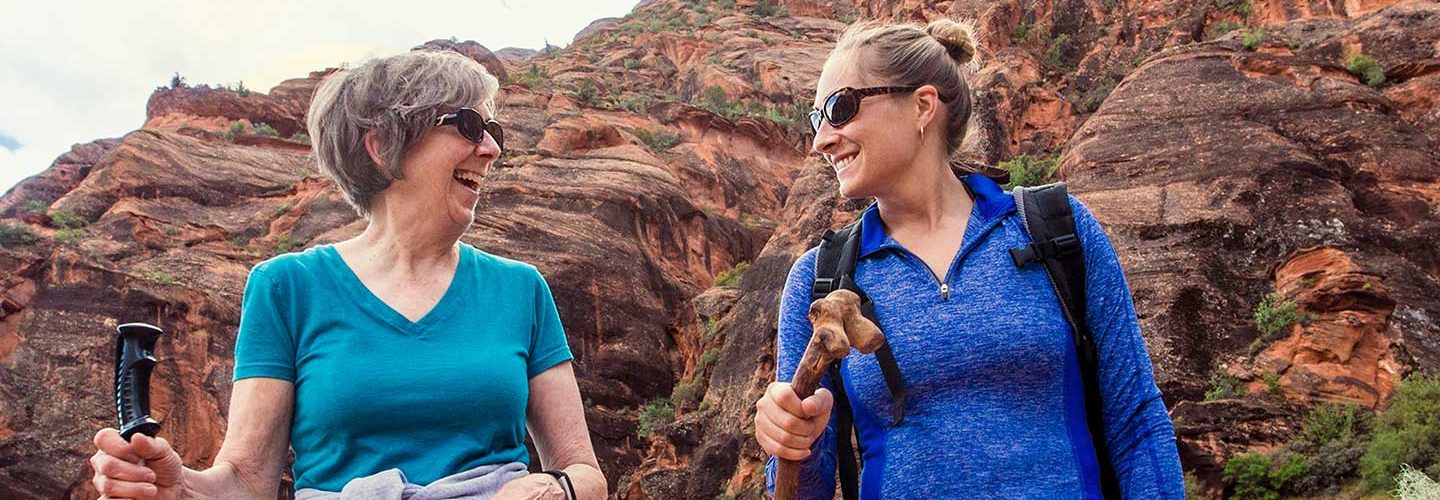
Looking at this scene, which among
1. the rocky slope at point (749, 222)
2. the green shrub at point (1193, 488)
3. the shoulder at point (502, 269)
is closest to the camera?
the shoulder at point (502, 269)

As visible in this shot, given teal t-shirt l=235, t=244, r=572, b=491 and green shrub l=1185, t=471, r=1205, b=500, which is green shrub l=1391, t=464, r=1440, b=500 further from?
teal t-shirt l=235, t=244, r=572, b=491

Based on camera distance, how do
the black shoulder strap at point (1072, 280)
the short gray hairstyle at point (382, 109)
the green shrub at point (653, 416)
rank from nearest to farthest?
the black shoulder strap at point (1072, 280) < the short gray hairstyle at point (382, 109) < the green shrub at point (653, 416)

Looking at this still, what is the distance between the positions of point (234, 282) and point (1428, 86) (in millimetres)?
28341

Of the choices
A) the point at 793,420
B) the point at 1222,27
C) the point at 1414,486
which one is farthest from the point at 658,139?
the point at 793,420

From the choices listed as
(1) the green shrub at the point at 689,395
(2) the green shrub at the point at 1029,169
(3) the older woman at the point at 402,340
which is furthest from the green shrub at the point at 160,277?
(3) the older woman at the point at 402,340

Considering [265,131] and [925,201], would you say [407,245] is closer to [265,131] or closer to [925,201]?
[925,201]

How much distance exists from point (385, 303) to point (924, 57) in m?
1.77

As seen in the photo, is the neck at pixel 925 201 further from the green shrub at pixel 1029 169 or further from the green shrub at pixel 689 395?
the green shrub at pixel 1029 169

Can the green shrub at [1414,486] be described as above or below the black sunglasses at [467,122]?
below

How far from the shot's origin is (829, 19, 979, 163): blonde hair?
10.8 feet

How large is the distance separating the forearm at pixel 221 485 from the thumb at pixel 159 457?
0.20 ft

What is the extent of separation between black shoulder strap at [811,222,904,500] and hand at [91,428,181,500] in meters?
1.66

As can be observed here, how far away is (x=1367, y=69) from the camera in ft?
77.2

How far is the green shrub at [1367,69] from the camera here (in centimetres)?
2319
